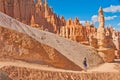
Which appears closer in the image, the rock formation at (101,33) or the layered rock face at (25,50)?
the layered rock face at (25,50)

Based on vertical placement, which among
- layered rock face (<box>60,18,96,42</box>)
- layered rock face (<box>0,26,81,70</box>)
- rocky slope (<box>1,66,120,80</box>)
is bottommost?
rocky slope (<box>1,66,120,80</box>)

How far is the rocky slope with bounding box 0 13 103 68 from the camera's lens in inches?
1128

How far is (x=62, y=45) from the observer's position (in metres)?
32.4

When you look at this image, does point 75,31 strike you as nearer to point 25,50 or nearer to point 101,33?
point 101,33

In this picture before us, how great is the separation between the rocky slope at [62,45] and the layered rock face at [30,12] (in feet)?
72.2

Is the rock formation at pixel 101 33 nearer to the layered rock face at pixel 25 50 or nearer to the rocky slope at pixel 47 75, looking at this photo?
the rocky slope at pixel 47 75

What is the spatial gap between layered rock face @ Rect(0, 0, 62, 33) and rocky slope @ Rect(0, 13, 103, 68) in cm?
2200

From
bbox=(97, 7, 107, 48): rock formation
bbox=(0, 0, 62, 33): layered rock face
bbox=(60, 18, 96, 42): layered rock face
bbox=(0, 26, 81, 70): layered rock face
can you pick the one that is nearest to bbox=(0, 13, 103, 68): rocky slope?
bbox=(97, 7, 107, 48): rock formation

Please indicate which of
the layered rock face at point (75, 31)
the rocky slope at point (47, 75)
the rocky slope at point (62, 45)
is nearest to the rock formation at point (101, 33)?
the rocky slope at point (62, 45)

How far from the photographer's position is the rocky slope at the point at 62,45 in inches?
1128

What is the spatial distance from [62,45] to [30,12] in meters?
42.1

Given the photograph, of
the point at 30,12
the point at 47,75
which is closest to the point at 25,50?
the point at 47,75

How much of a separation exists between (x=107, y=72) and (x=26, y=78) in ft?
36.1

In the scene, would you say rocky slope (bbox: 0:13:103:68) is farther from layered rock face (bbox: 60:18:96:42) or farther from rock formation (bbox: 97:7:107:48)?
layered rock face (bbox: 60:18:96:42)
